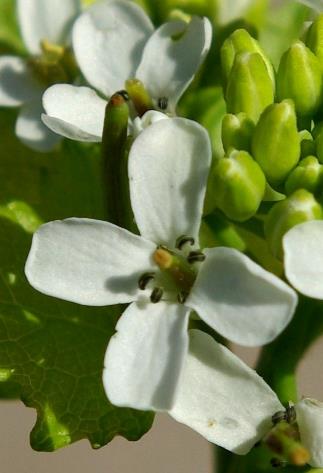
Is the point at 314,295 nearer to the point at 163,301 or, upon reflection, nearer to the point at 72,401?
the point at 163,301

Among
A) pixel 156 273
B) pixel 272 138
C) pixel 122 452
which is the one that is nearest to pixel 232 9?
pixel 272 138

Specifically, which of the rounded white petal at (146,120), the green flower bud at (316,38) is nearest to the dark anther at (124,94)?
the rounded white petal at (146,120)

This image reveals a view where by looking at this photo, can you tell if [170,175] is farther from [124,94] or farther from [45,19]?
[45,19]

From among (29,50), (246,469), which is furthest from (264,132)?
(29,50)

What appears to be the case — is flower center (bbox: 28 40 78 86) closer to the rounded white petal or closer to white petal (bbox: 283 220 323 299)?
the rounded white petal

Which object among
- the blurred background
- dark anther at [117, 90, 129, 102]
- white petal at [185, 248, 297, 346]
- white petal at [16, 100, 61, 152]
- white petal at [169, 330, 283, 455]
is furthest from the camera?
the blurred background

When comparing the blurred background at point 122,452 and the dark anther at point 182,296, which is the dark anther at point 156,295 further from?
the blurred background at point 122,452

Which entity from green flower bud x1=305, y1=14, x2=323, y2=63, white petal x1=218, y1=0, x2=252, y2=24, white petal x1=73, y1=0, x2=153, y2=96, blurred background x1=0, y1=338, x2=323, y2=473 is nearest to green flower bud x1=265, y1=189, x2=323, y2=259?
green flower bud x1=305, y1=14, x2=323, y2=63
